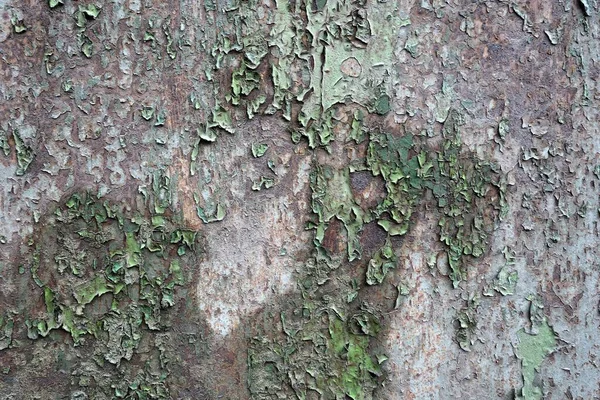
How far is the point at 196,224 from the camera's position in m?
0.92

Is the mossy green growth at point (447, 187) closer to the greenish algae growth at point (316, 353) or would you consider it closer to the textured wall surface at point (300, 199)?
the textured wall surface at point (300, 199)

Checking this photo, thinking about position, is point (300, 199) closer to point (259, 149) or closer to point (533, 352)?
point (259, 149)

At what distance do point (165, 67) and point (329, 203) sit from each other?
1.07ft

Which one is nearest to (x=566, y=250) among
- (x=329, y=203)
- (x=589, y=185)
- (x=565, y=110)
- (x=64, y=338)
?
(x=589, y=185)

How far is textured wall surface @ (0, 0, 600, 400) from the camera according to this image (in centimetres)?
90

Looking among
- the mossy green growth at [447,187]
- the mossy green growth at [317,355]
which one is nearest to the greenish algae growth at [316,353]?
the mossy green growth at [317,355]

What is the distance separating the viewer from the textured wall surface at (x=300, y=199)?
90 centimetres

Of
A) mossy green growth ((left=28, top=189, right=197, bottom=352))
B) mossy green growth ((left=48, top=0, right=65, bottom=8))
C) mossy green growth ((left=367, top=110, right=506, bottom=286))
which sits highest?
mossy green growth ((left=48, top=0, right=65, bottom=8))

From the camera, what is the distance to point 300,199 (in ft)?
3.04

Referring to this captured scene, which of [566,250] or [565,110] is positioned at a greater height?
[565,110]

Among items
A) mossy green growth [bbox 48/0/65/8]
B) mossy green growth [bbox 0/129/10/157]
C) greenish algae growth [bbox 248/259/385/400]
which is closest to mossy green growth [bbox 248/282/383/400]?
greenish algae growth [bbox 248/259/385/400]

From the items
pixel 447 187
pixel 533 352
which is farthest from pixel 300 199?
pixel 533 352

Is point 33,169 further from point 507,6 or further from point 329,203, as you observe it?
point 507,6

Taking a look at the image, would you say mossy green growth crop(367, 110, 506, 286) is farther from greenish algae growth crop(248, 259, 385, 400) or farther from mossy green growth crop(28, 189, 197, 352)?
mossy green growth crop(28, 189, 197, 352)
